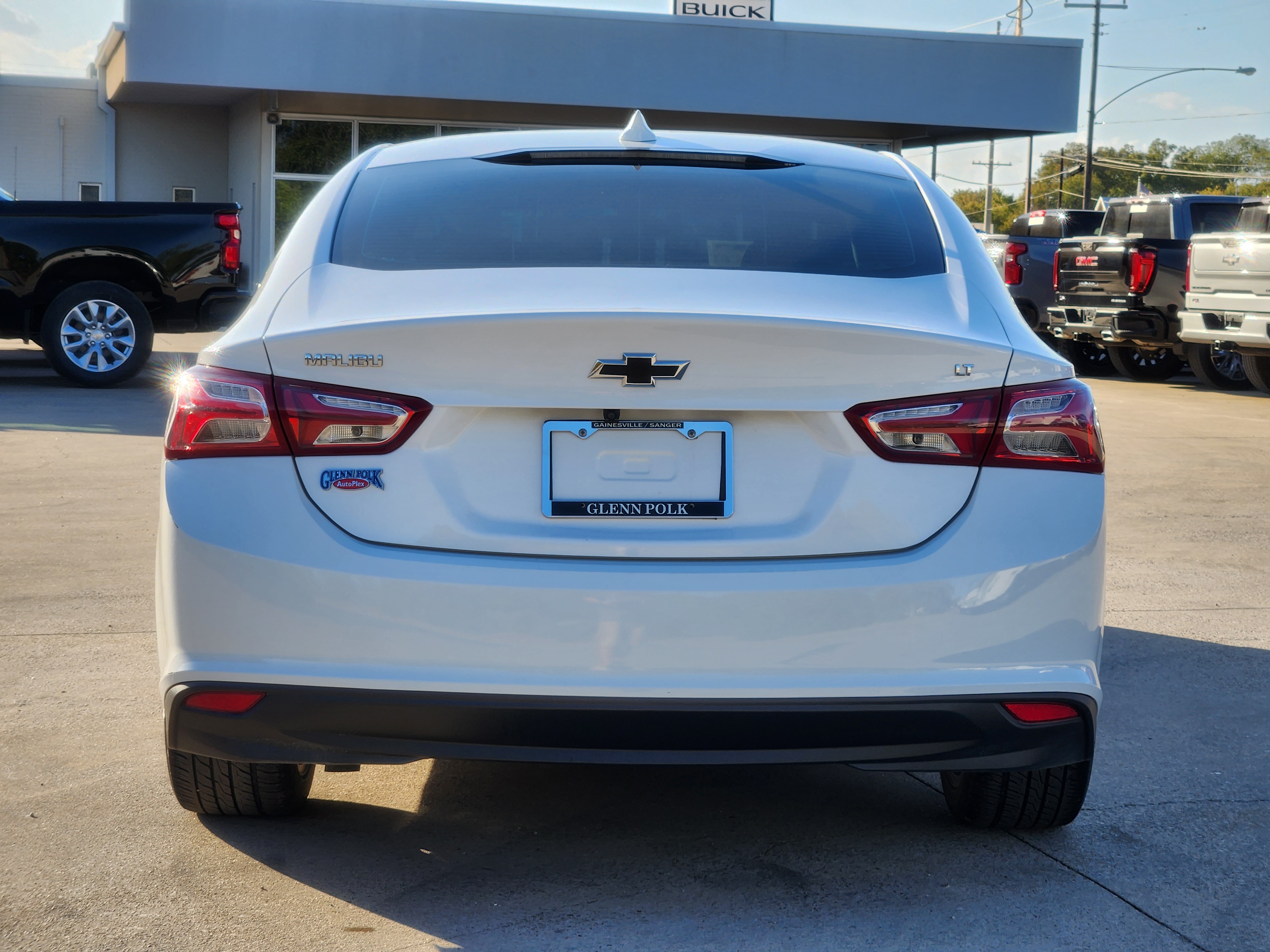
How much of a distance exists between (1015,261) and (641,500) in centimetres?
1729

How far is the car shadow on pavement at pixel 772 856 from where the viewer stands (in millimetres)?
2834

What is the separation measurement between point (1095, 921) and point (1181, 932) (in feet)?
0.54

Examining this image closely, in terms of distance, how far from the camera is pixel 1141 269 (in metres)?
15.8

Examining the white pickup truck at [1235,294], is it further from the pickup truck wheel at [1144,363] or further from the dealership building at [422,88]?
the dealership building at [422,88]

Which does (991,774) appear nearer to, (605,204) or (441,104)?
(605,204)

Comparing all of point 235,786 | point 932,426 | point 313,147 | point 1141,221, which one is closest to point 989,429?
point 932,426

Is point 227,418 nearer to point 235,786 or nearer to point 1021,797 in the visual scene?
point 235,786

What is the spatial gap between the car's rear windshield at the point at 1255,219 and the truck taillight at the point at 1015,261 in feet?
10.9

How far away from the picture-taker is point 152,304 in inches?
499

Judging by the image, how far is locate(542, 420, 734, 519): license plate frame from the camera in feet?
8.63

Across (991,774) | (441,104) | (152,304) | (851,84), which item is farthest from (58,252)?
(851,84)

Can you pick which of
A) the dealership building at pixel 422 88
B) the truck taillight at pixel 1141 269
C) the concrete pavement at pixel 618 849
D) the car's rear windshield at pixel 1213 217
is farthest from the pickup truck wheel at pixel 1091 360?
the concrete pavement at pixel 618 849

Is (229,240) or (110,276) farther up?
(229,240)

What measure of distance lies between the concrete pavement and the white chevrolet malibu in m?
0.27
